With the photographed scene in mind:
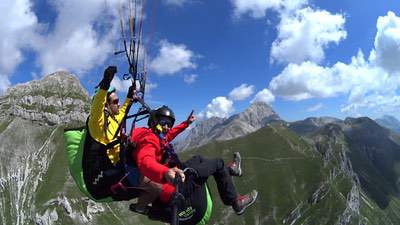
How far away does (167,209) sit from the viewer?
39.9 feet

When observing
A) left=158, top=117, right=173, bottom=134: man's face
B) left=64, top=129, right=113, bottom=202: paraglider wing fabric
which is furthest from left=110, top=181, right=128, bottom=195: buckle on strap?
left=158, top=117, right=173, bottom=134: man's face

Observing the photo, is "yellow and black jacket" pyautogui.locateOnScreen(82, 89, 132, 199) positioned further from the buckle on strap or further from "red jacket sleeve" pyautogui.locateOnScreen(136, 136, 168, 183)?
"red jacket sleeve" pyautogui.locateOnScreen(136, 136, 168, 183)

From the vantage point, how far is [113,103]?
12281 mm

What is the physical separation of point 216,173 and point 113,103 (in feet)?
11.0

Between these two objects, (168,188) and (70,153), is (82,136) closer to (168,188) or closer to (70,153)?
(70,153)

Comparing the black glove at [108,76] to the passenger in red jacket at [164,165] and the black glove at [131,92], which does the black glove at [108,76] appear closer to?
the passenger in red jacket at [164,165]

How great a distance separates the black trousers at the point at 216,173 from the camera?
1161 centimetres

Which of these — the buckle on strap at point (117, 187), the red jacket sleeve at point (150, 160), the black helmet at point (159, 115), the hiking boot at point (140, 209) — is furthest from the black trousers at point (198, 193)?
the red jacket sleeve at point (150, 160)

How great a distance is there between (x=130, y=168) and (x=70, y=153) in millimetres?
1635

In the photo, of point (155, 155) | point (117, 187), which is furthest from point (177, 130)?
point (155, 155)

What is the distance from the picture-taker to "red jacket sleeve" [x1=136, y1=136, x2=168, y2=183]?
9.54 metres

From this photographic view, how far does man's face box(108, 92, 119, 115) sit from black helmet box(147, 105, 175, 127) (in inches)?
45.5

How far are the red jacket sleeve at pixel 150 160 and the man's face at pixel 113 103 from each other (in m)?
1.84

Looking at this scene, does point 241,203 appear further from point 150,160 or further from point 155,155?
point 150,160
